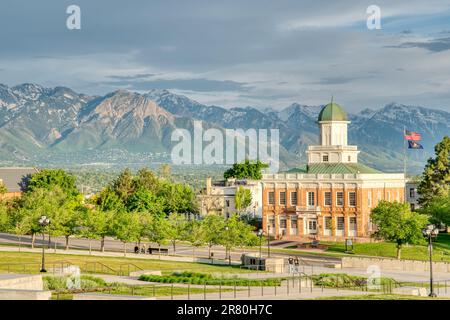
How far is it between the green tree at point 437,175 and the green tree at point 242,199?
2511 centimetres

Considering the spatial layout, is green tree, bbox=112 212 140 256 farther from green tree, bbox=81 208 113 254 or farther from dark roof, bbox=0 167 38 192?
dark roof, bbox=0 167 38 192

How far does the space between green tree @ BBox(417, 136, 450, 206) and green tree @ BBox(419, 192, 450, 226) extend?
10978 millimetres

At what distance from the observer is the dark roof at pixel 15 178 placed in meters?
161

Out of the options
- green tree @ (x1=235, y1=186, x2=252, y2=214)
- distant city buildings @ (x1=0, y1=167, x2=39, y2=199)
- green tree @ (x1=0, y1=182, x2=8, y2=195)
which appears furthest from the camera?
distant city buildings @ (x1=0, y1=167, x2=39, y2=199)

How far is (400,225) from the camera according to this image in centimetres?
9744

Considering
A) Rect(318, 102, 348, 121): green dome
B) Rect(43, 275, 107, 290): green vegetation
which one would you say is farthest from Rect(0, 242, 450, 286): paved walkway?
Rect(318, 102, 348, 121): green dome

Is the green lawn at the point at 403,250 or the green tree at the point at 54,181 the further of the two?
the green tree at the point at 54,181

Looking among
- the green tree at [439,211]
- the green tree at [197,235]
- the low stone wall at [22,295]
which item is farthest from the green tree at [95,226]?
the low stone wall at [22,295]

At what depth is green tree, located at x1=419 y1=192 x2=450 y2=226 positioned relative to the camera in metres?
112

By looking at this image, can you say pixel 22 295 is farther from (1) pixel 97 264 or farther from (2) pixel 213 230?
(2) pixel 213 230

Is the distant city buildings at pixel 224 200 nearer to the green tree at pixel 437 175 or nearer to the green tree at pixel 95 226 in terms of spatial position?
the green tree at pixel 437 175

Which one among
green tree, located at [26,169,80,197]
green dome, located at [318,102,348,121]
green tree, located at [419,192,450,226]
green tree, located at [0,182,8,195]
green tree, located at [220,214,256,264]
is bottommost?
green tree, located at [220,214,256,264]

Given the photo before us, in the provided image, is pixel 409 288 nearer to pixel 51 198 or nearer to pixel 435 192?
pixel 51 198
